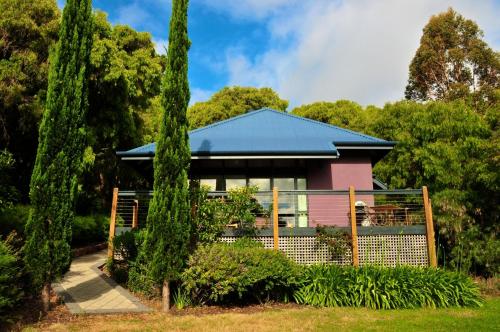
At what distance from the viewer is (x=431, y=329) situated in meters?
6.31

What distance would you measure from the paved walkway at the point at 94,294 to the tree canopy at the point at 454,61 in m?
26.3

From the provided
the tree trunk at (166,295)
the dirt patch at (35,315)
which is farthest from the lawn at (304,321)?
the tree trunk at (166,295)

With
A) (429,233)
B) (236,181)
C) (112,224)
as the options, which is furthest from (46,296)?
(429,233)

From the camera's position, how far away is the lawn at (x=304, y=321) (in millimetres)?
6336

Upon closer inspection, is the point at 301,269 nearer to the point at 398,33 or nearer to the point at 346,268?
the point at 346,268

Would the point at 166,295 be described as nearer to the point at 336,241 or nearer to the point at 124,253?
the point at 124,253

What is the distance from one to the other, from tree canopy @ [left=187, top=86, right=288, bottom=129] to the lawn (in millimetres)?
29196

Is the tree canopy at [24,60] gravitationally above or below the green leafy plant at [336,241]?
above

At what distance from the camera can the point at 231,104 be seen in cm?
3638

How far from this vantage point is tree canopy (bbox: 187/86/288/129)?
3575 centimetres

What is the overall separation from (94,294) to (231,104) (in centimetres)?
2945

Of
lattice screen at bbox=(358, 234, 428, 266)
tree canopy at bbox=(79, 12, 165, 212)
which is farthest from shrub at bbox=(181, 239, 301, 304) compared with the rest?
tree canopy at bbox=(79, 12, 165, 212)

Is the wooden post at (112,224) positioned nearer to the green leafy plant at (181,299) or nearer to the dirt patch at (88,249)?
the green leafy plant at (181,299)

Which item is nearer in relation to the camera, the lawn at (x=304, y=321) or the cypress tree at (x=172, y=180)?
the lawn at (x=304, y=321)
